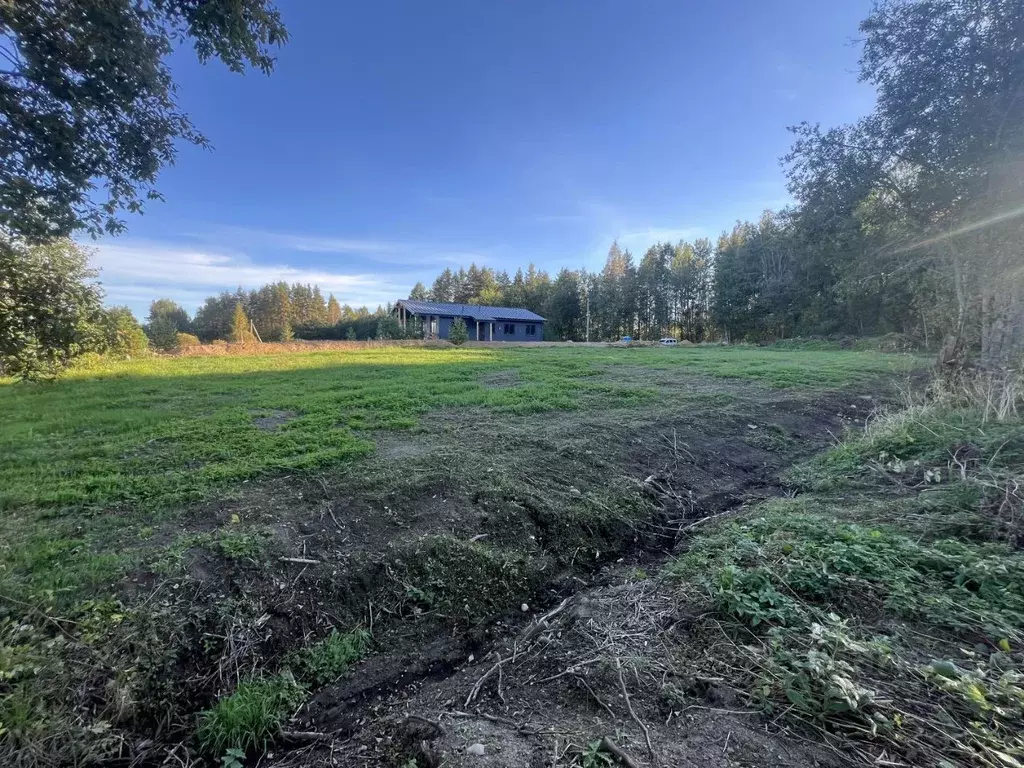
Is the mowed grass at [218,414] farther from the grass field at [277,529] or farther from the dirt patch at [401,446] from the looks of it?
the dirt patch at [401,446]

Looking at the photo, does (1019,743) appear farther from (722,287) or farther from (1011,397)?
(722,287)

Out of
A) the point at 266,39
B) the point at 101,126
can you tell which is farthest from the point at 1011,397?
the point at 101,126

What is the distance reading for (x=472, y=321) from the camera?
38.1 metres

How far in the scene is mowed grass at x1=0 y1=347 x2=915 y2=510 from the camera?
4000 millimetres

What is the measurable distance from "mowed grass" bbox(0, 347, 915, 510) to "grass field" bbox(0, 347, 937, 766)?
5 centimetres

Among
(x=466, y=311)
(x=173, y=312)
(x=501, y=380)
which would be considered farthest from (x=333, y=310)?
(x=501, y=380)

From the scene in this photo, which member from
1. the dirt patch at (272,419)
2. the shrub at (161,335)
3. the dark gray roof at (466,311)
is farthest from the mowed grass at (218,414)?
the dark gray roof at (466,311)

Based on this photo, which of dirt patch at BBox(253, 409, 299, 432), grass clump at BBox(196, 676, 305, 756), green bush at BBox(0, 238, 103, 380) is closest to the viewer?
grass clump at BBox(196, 676, 305, 756)

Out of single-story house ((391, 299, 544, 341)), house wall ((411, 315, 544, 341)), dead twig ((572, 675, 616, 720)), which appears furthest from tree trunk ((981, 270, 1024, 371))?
house wall ((411, 315, 544, 341))

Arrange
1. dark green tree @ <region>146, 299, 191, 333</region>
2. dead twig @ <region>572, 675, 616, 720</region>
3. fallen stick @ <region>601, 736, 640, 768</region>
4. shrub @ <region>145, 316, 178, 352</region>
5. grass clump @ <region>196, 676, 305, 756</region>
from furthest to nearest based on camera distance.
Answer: dark green tree @ <region>146, 299, 191, 333</region>, shrub @ <region>145, 316, 178, 352</region>, grass clump @ <region>196, 676, 305, 756</region>, dead twig @ <region>572, 675, 616, 720</region>, fallen stick @ <region>601, 736, 640, 768</region>

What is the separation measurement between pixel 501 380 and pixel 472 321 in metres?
28.3

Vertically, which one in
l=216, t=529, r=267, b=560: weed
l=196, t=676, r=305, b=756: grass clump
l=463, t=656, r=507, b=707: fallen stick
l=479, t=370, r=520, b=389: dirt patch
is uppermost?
l=479, t=370, r=520, b=389: dirt patch

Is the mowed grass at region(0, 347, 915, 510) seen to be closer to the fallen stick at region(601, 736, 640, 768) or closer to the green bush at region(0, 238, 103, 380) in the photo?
the green bush at region(0, 238, 103, 380)

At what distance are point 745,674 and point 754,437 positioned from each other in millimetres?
4695
